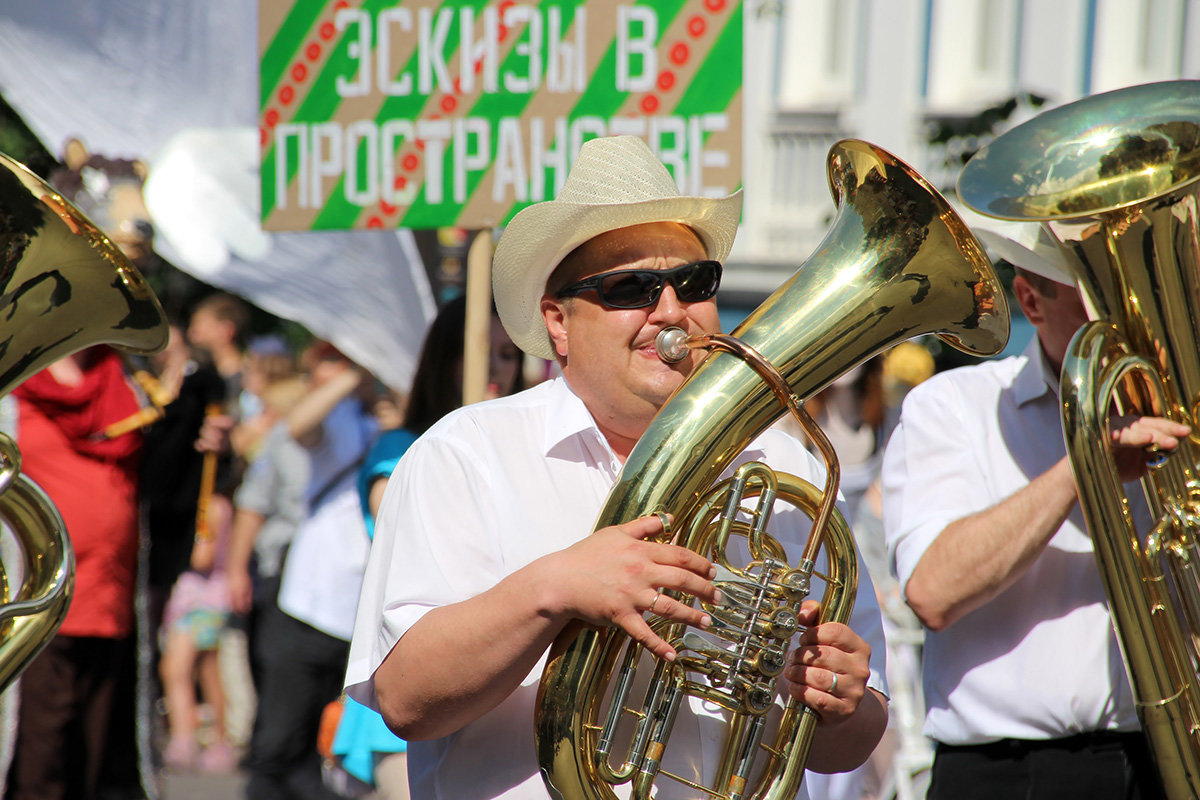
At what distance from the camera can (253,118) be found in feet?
14.6

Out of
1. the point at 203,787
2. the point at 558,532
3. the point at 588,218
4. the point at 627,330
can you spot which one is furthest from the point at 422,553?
the point at 203,787

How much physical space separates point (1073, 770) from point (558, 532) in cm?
125

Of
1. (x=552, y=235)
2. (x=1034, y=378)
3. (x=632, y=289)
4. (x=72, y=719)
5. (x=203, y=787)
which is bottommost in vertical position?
(x=203, y=787)

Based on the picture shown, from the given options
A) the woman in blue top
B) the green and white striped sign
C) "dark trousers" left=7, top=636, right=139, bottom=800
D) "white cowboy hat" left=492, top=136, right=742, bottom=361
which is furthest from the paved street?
"white cowboy hat" left=492, top=136, right=742, bottom=361

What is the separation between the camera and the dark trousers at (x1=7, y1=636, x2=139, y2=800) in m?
4.25

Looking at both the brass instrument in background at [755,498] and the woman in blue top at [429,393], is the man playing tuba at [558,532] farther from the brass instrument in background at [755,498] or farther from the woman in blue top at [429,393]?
the woman in blue top at [429,393]

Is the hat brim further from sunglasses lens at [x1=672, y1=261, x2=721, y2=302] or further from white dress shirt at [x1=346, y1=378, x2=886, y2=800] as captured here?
white dress shirt at [x1=346, y1=378, x2=886, y2=800]

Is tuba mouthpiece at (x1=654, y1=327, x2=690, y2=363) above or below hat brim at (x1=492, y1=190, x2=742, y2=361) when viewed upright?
below

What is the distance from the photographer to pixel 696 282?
227cm

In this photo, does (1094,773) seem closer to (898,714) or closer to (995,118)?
(898,714)

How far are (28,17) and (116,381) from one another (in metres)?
1.22

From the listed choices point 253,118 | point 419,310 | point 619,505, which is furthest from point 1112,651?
point 253,118

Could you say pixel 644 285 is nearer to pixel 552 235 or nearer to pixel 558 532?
pixel 552 235

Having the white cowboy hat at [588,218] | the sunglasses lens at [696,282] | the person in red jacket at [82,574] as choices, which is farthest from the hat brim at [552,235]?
the person in red jacket at [82,574]
